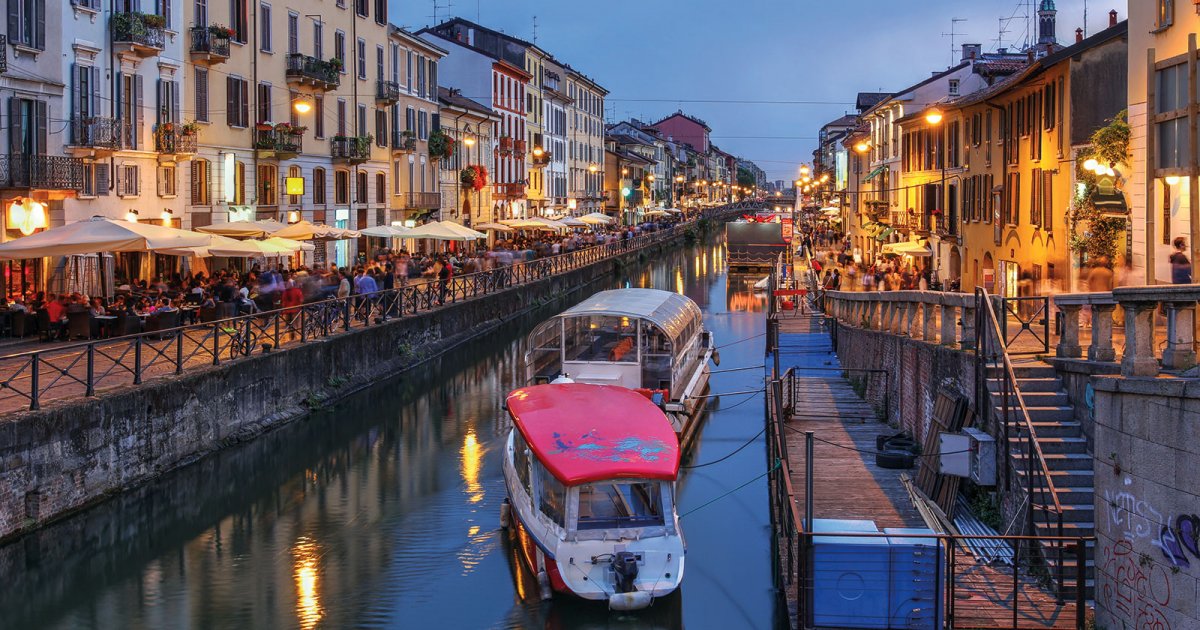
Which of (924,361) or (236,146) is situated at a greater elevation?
(236,146)

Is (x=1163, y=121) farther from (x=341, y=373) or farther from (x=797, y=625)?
(x=341, y=373)

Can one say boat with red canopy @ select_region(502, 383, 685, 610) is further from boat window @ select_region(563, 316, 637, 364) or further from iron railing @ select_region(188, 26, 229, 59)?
iron railing @ select_region(188, 26, 229, 59)

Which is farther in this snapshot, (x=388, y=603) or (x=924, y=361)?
(x=924, y=361)

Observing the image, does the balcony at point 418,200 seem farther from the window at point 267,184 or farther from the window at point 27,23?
the window at point 27,23

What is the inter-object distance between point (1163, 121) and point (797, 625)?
10589mm

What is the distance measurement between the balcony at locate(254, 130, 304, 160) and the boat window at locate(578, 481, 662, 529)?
29450mm

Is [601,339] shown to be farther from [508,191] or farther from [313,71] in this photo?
[508,191]

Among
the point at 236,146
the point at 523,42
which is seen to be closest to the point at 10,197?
the point at 236,146

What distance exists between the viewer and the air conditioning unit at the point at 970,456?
13.6 m

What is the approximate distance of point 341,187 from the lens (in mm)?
49875

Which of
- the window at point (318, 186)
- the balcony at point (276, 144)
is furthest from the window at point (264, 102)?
the window at point (318, 186)

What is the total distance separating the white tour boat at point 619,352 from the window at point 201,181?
53.6 ft

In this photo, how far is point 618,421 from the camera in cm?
1656

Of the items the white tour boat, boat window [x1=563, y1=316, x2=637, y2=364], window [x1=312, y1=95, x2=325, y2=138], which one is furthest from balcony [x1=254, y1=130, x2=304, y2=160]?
boat window [x1=563, y1=316, x2=637, y2=364]
